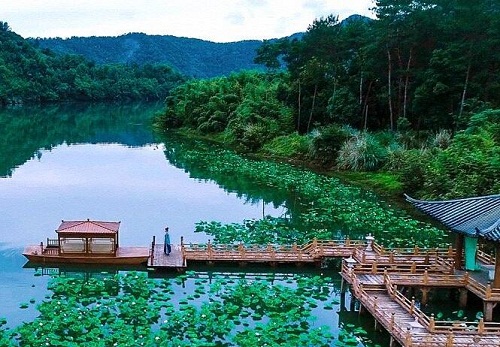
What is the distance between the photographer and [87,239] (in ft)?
82.0

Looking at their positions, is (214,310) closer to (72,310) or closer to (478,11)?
(72,310)

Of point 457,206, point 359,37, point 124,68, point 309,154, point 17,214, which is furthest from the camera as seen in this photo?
point 124,68

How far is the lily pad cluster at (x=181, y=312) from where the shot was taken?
Answer: 57.8ft

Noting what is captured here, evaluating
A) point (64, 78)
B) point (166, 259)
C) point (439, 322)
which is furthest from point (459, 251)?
point (64, 78)

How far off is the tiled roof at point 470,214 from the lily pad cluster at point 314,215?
21.3ft

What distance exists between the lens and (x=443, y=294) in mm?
22781

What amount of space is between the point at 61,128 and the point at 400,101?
5505cm

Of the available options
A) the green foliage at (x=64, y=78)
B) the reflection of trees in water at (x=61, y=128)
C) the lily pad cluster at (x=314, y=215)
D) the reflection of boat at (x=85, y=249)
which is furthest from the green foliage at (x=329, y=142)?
the green foliage at (x=64, y=78)

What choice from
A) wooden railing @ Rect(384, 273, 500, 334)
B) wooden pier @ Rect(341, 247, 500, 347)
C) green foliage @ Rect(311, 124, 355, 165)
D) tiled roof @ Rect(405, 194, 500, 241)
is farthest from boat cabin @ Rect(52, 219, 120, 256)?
green foliage @ Rect(311, 124, 355, 165)

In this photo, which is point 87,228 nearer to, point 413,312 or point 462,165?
point 413,312

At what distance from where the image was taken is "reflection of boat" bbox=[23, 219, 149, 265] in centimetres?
2480

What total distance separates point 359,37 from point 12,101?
90938 millimetres

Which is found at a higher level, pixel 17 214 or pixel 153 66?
pixel 153 66

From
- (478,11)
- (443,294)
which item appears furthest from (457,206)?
(478,11)
